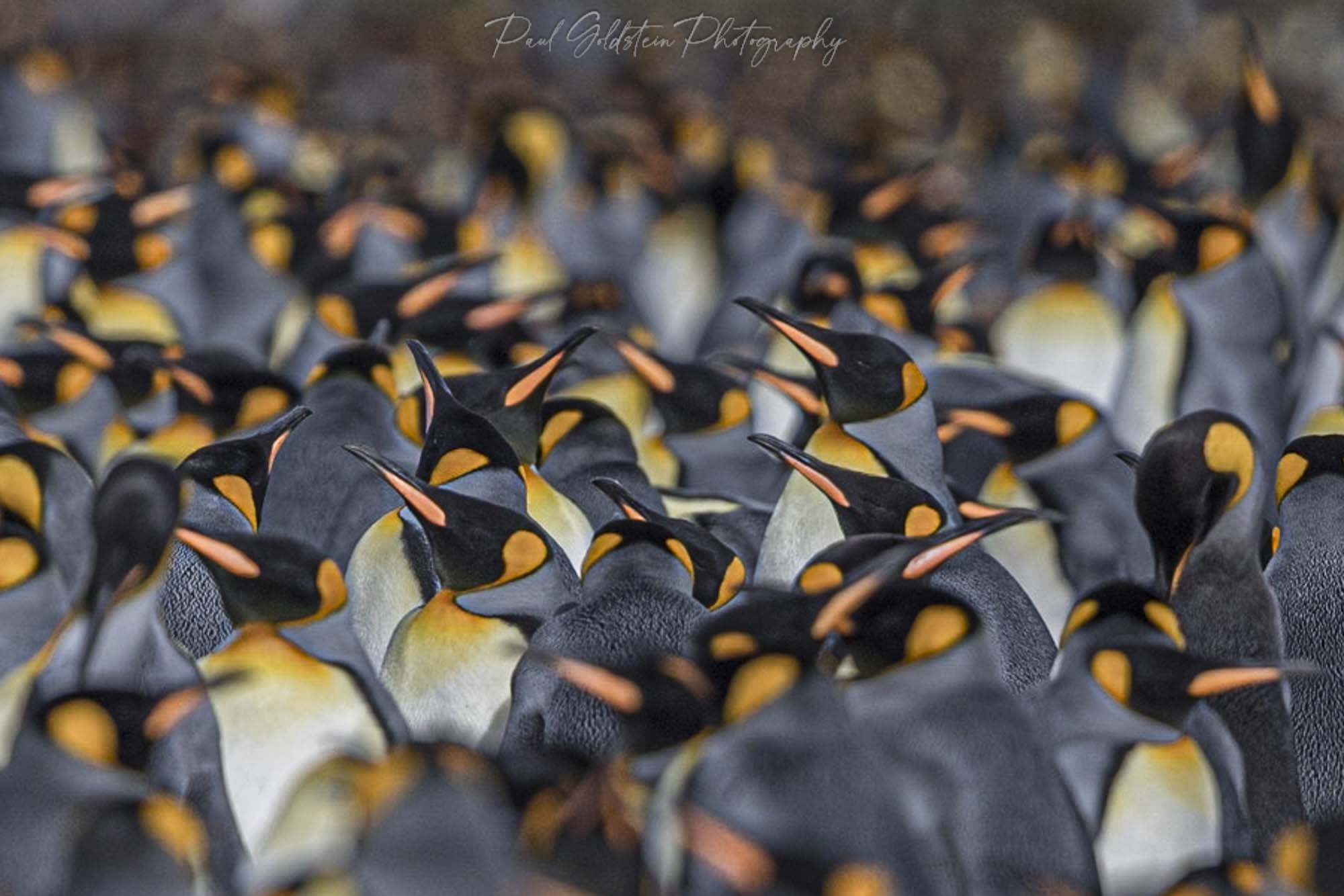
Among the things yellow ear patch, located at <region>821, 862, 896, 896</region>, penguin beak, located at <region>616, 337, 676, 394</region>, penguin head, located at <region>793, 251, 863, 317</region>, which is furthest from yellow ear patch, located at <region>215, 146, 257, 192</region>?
yellow ear patch, located at <region>821, 862, 896, 896</region>

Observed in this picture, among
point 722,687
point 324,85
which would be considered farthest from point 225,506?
point 324,85

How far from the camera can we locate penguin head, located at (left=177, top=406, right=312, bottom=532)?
10.5 ft

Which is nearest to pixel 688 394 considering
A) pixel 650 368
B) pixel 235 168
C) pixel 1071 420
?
pixel 650 368

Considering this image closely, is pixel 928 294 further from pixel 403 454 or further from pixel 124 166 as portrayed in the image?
pixel 124 166

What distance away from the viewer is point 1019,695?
2850mm

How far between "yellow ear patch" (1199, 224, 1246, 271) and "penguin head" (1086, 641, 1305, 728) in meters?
2.24

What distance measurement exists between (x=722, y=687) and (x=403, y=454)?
153cm

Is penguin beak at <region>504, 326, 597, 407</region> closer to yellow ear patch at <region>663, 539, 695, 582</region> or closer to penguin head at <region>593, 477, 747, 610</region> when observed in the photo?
penguin head at <region>593, 477, 747, 610</region>

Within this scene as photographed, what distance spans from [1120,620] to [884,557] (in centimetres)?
36

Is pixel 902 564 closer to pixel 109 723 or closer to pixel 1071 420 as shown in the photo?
pixel 109 723

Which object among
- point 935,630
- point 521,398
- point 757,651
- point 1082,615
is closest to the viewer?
point 757,651

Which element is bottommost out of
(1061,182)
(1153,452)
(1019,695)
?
(1061,182)

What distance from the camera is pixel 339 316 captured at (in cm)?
447
